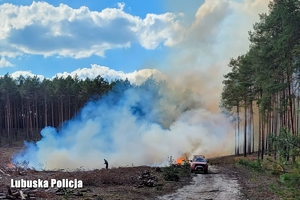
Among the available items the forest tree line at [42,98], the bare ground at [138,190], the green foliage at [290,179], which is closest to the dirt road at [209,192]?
the bare ground at [138,190]

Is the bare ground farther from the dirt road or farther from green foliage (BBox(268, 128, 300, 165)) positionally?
green foliage (BBox(268, 128, 300, 165))

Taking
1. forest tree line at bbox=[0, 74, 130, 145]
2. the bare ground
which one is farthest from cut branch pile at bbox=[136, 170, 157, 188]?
forest tree line at bbox=[0, 74, 130, 145]

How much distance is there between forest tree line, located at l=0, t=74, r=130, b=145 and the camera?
65.1 metres

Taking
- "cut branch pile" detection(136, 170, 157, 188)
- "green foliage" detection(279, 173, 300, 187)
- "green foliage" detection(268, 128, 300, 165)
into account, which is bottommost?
"cut branch pile" detection(136, 170, 157, 188)

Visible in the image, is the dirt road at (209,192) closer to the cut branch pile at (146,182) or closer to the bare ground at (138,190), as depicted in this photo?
the bare ground at (138,190)

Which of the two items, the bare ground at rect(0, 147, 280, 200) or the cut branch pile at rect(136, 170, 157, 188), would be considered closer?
the bare ground at rect(0, 147, 280, 200)

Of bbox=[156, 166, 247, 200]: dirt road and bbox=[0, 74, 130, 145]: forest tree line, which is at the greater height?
bbox=[0, 74, 130, 145]: forest tree line

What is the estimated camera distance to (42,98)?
229 ft

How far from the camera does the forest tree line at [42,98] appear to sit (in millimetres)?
65125

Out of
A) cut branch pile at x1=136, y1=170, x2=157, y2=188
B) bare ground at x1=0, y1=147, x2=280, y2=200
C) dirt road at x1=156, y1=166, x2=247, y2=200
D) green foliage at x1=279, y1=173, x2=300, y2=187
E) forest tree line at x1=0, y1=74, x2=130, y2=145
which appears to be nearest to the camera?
green foliage at x1=279, y1=173, x2=300, y2=187

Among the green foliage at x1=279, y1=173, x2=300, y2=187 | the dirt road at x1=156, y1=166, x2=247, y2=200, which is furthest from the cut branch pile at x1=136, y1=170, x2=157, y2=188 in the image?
the green foliage at x1=279, y1=173, x2=300, y2=187

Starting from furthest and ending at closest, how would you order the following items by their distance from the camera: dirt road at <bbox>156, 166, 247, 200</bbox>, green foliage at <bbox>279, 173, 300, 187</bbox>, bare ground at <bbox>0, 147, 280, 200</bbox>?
dirt road at <bbox>156, 166, 247, 200</bbox>, bare ground at <bbox>0, 147, 280, 200</bbox>, green foliage at <bbox>279, 173, 300, 187</bbox>

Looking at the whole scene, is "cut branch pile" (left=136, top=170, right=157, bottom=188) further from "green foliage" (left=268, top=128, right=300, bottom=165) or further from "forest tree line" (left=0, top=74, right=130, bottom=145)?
"forest tree line" (left=0, top=74, right=130, bottom=145)

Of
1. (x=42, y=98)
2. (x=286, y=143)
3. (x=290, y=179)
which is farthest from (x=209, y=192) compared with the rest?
(x=42, y=98)
